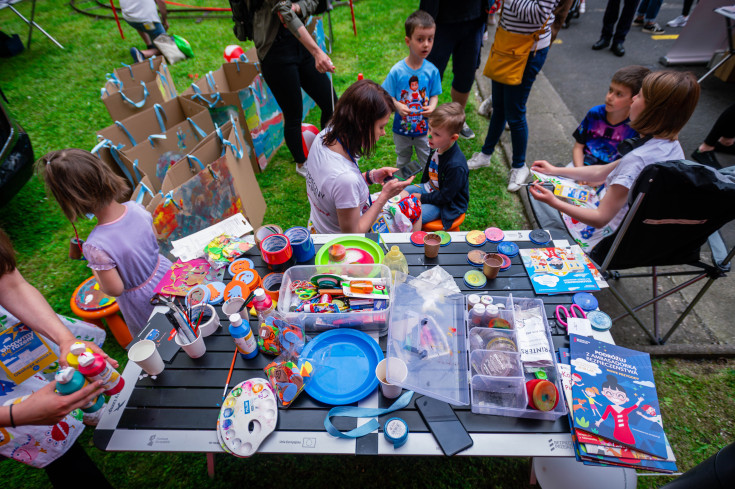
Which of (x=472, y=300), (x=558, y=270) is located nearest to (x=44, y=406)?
(x=472, y=300)

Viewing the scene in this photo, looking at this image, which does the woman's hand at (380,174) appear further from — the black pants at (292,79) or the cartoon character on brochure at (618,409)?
the cartoon character on brochure at (618,409)

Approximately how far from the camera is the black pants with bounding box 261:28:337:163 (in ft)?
11.2

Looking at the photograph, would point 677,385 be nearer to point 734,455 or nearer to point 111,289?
point 734,455

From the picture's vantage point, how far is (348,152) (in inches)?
94.9

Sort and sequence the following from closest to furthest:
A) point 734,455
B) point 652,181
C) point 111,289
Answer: point 734,455 → point 652,181 → point 111,289

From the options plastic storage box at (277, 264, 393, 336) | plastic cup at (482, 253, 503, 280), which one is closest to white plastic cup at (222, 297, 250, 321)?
plastic storage box at (277, 264, 393, 336)

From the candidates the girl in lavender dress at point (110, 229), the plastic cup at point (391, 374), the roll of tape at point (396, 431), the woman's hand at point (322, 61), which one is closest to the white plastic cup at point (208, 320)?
the girl in lavender dress at point (110, 229)

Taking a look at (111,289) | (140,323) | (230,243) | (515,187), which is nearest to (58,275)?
(140,323)

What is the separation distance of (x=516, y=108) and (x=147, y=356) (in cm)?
368

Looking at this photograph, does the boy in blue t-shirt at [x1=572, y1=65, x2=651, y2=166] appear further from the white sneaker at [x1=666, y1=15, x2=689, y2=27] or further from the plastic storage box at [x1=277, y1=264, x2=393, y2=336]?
the white sneaker at [x1=666, y1=15, x2=689, y2=27]

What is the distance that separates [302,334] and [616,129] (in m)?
2.98

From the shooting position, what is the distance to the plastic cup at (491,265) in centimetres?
201

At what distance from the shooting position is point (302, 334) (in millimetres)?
1768

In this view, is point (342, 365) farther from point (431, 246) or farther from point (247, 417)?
point (431, 246)
